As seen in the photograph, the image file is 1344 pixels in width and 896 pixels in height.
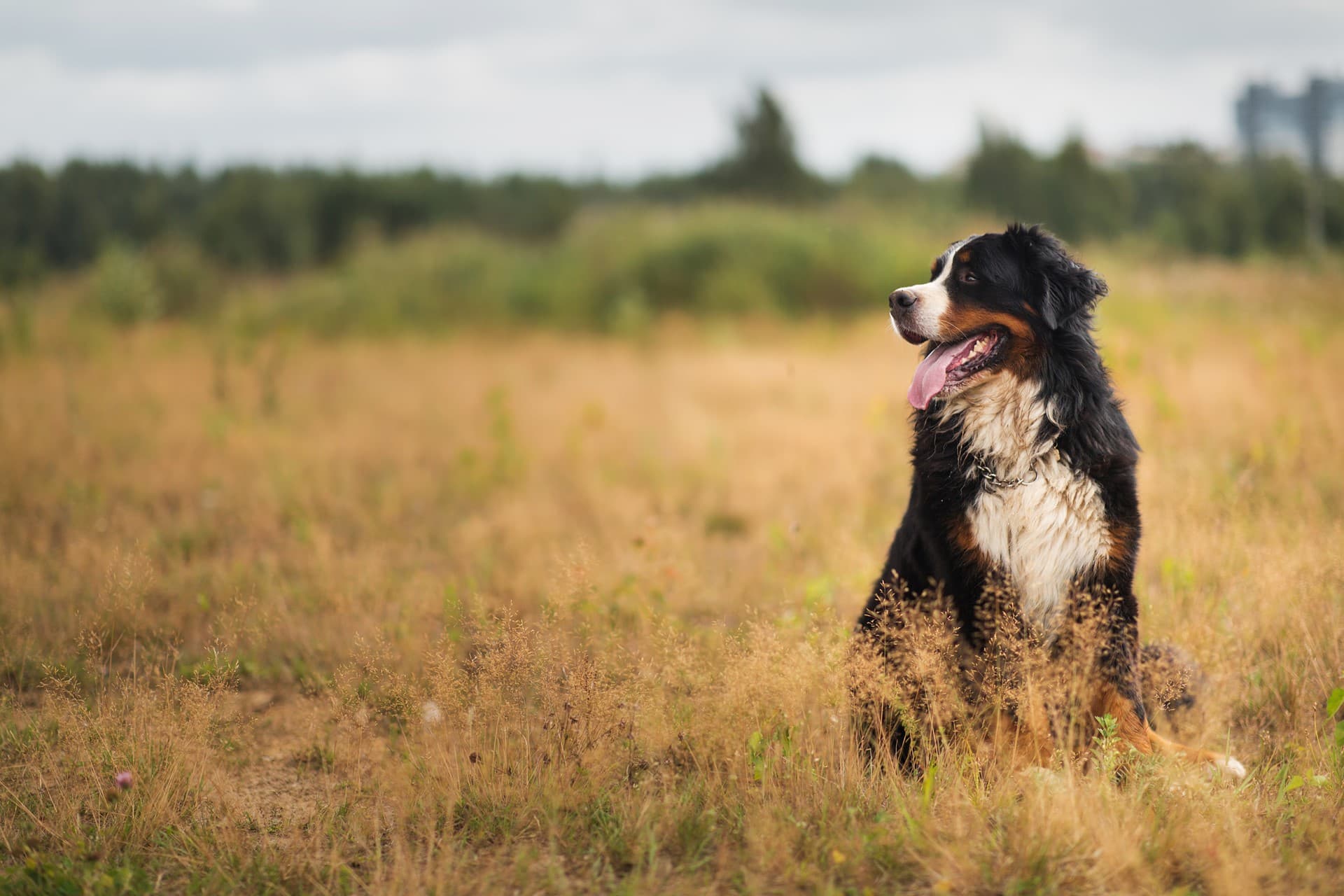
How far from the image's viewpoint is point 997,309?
324cm

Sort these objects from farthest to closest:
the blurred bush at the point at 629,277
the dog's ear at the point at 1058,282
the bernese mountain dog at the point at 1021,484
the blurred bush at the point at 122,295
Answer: the blurred bush at the point at 629,277 < the blurred bush at the point at 122,295 < the dog's ear at the point at 1058,282 < the bernese mountain dog at the point at 1021,484

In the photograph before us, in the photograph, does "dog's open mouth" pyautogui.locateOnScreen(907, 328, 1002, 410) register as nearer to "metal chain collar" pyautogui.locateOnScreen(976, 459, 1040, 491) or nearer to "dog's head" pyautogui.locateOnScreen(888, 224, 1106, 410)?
"dog's head" pyautogui.locateOnScreen(888, 224, 1106, 410)

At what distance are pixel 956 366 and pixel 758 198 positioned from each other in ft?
92.1

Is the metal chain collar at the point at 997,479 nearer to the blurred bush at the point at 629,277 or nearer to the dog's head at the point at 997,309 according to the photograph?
the dog's head at the point at 997,309

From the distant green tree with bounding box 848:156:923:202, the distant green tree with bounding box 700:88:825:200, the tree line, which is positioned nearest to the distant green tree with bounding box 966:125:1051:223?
the tree line

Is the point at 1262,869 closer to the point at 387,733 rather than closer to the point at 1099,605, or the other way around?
the point at 1099,605

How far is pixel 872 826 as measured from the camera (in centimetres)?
268

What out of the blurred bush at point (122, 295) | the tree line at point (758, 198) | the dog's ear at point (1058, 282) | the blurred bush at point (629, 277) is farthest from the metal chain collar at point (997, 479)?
the tree line at point (758, 198)

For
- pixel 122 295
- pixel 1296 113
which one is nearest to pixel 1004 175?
pixel 1296 113

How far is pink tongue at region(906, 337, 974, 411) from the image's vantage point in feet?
10.7

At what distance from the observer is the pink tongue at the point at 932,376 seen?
3.25m

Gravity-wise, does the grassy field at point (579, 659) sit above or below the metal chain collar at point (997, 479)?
below

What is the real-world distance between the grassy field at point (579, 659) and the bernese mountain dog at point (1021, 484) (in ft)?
0.85

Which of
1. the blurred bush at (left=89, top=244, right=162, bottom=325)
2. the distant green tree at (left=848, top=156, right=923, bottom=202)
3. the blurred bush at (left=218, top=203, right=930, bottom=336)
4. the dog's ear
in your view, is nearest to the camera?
the dog's ear
